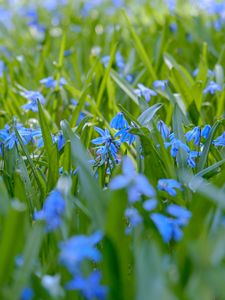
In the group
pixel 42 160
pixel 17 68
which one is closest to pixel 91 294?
pixel 42 160

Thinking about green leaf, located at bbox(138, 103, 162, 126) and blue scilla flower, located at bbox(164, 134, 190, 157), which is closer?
blue scilla flower, located at bbox(164, 134, 190, 157)

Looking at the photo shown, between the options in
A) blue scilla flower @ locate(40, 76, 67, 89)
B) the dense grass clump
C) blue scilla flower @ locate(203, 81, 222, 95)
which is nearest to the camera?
the dense grass clump

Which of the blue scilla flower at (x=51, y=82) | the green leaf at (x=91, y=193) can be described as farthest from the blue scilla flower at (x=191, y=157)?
the blue scilla flower at (x=51, y=82)

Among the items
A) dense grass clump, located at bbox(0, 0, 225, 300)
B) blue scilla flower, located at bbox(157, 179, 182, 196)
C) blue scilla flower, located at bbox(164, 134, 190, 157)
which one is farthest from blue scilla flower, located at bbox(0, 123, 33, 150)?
blue scilla flower, located at bbox(157, 179, 182, 196)

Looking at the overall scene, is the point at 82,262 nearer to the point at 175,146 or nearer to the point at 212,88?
the point at 175,146

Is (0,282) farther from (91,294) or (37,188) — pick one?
(37,188)

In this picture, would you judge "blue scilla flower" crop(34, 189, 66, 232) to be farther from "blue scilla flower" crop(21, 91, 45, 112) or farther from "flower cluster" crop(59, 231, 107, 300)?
"blue scilla flower" crop(21, 91, 45, 112)

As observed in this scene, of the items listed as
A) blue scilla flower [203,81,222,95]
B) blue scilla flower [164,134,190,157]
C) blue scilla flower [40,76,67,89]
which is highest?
blue scilla flower [40,76,67,89]

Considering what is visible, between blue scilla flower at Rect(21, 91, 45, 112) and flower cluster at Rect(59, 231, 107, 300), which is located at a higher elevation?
blue scilla flower at Rect(21, 91, 45, 112)
